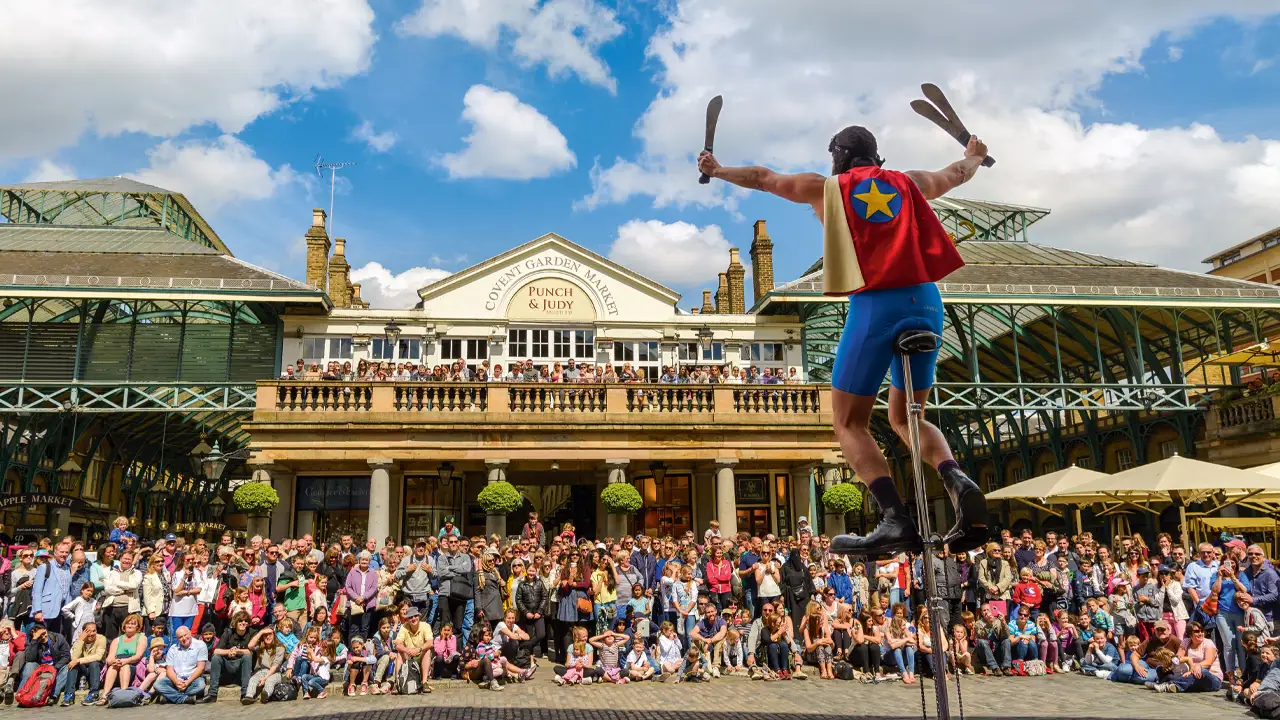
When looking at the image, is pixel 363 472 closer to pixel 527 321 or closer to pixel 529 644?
pixel 527 321

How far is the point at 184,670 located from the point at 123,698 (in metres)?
0.67

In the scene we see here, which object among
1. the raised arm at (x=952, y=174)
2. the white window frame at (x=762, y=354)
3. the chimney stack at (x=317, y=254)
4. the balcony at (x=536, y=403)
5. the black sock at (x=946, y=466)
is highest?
the chimney stack at (x=317, y=254)

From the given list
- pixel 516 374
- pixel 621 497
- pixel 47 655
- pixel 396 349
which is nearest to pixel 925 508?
pixel 47 655

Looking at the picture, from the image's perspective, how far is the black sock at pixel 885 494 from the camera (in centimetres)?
427

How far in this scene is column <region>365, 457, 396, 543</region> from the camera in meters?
18.1

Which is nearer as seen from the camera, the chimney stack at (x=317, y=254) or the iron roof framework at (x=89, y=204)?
the chimney stack at (x=317, y=254)

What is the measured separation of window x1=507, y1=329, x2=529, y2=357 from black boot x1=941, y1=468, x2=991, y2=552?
20.3 meters

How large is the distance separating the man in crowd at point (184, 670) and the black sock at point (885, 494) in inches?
377

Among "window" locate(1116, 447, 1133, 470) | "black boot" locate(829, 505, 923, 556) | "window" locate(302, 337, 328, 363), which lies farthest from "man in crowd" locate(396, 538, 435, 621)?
"window" locate(1116, 447, 1133, 470)

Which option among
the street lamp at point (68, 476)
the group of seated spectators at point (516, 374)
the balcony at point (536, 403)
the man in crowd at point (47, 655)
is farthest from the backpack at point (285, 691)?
the street lamp at point (68, 476)

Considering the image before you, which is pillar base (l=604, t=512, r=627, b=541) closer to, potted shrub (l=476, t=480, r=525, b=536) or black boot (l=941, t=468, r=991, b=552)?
potted shrub (l=476, t=480, r=525, b=536)

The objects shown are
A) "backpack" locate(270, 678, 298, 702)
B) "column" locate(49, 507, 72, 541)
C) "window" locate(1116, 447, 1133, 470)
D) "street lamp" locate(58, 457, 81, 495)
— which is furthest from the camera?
"window" locate(1116, 447, 1133, 470)

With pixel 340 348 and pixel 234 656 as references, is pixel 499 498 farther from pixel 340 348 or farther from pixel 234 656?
pixel 340 348

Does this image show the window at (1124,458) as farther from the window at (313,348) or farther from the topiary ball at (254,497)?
the topiary ball at (254,497)
